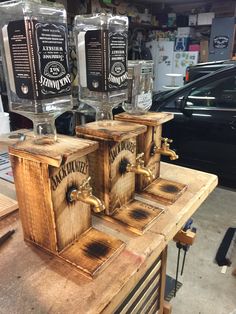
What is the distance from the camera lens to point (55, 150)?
1.83 feet

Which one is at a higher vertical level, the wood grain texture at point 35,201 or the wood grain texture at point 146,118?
the wood grain texture at point 146,118

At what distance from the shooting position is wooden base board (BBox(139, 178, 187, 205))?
32.8 inches

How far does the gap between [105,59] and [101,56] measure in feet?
0.04

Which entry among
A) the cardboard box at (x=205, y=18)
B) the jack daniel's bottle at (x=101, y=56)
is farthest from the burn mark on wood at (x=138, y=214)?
the cardboard box at (x=205, y=18)

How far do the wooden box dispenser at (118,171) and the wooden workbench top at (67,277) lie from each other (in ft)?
0.13

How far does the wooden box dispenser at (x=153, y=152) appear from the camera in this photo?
0.84 m

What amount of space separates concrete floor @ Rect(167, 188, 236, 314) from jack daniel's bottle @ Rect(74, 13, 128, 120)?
1.29m

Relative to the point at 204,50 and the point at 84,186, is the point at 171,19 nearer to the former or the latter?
the point at 204,50

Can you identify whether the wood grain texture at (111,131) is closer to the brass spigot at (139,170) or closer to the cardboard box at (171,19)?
the brass spigot at (139,170)

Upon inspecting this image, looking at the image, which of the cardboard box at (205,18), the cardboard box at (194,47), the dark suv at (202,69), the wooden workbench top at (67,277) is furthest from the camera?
the cardboard box at (194,47)

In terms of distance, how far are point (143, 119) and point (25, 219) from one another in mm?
443

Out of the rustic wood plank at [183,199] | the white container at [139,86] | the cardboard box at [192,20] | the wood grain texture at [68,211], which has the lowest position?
the rustic wood plank at [183,199]

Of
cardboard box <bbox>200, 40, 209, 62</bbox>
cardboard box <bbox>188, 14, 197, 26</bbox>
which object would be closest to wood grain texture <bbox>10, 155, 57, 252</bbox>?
cardboard box <bbox>200, 40, 209, 62</bbox>

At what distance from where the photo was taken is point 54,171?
0.55m
